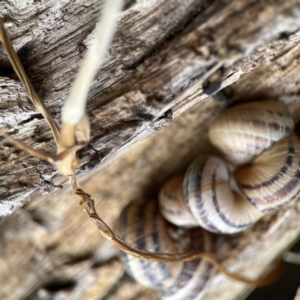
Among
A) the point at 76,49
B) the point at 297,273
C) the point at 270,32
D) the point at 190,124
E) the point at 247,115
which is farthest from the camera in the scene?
the point at 297,273

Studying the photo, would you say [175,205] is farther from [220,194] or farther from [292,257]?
[292,257]

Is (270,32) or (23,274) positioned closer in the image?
(270,32)

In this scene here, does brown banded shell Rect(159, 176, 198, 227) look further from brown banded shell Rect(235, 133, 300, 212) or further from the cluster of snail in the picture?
brown banded shell Rect(235, 133, 300, 212)

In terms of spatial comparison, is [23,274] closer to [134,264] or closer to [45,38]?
[134,264]

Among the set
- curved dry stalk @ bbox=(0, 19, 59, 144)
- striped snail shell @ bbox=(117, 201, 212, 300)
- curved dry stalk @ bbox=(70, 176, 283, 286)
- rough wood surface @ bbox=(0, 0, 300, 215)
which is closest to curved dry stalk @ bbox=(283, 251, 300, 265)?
curved dry stalk @ bbox=(70, 176, 283, 286)

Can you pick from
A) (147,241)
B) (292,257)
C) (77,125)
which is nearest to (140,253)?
(147,241)

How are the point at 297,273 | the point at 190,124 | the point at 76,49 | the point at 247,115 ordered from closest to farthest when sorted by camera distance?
the point at 76,49 → the point at 247,115 → the point at 190,124 → the point at 297,273

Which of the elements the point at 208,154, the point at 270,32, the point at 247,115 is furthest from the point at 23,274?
the point at 270,32
